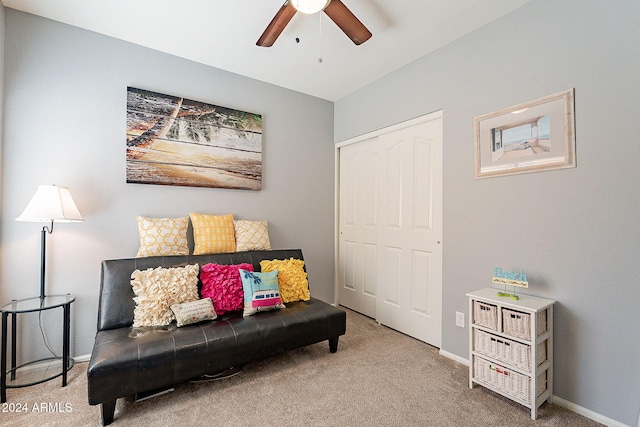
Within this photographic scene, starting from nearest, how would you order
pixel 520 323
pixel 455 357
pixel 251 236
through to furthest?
pixel 520 323 → pixel 455 357 → pixel 251 236

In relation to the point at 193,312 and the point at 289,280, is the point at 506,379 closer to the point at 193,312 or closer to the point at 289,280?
the point at 289,280

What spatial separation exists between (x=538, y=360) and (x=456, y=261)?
2.75 feet

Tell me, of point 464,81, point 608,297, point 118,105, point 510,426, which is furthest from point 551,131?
point 118,105

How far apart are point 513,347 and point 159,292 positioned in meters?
2.40

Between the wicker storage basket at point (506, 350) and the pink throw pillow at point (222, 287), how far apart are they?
5.82 ft

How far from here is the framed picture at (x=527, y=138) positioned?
1816mm

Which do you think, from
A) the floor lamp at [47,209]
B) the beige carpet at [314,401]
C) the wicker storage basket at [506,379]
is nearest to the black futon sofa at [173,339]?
the beige carpet at [314,401]

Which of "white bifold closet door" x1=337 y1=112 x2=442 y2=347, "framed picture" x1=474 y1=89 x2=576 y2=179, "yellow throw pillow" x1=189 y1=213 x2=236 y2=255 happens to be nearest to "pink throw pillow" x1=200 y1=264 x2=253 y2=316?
"yellow throw pillow" x1=189 y1=213 x2=236 y2=255

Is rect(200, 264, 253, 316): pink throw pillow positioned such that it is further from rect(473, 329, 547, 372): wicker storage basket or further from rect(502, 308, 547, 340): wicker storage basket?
rect(502, 308, 547, 340): wicker storage basket

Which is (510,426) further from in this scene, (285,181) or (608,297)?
(285,181)

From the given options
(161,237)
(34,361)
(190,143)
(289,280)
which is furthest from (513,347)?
(34,361)

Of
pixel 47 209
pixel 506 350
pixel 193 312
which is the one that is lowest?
pixel 506 350

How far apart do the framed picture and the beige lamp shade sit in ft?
9.93

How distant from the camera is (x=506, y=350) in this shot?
5.98ft
